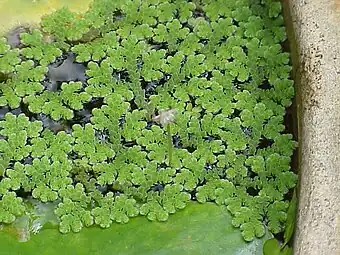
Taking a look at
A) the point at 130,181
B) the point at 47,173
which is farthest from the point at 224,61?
the point at 47,173

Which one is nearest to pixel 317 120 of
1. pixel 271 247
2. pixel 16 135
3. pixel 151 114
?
pixel 271 247

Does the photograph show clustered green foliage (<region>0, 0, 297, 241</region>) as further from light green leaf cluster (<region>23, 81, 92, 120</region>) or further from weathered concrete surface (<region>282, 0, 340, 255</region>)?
weathered concrete surface (<region>282, 0, 340, 255</region>)

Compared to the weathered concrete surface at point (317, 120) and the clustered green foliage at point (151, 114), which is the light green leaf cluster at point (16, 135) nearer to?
the clustered green foliage at point (151, 114)

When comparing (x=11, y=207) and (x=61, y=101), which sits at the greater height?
(x=61, y=101)

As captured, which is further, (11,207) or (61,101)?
(61,101)

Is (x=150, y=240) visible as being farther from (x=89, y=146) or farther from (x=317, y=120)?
(x=317, y=120)

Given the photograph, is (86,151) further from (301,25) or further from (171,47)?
(301,25)

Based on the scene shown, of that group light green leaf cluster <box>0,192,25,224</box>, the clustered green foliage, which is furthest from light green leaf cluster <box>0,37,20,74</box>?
light green leaf cluster <box>0,192,25,224</box>
